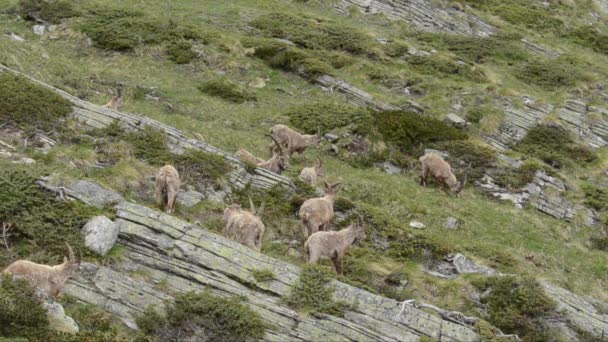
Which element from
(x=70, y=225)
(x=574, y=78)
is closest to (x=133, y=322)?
(x=70, y=225)

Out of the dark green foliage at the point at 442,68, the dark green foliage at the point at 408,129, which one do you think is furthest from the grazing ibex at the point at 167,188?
the dark green foliage at the point at 442,68

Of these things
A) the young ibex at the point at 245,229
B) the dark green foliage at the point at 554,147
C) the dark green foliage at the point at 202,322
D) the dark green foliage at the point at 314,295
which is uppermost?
the dark green foliage at the point at 202,322

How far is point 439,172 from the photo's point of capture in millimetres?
27953

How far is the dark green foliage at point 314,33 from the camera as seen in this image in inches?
1615

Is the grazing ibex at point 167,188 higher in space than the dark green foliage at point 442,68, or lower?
higher

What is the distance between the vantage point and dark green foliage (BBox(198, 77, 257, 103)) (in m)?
33.1

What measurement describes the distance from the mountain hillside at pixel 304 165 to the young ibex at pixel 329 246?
0.55 meters

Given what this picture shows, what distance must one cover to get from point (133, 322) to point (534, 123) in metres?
26.2

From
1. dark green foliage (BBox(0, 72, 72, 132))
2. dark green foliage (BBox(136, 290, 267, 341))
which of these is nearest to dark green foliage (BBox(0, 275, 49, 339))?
dark green foliage (BBox(136, 290, 267, 341))

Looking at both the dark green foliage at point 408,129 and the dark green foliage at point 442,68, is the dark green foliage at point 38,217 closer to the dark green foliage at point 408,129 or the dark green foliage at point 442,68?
the dark green foliage at point 408,129

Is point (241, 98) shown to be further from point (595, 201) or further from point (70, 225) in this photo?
point (70, 225)

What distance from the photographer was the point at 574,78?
42250 mm

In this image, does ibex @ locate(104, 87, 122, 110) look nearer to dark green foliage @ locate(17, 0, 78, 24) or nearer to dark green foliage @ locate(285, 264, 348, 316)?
dark green foliage @ locate(17, 0, 78, 24)

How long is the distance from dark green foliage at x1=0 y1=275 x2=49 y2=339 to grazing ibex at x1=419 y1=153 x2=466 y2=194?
1755 cm
